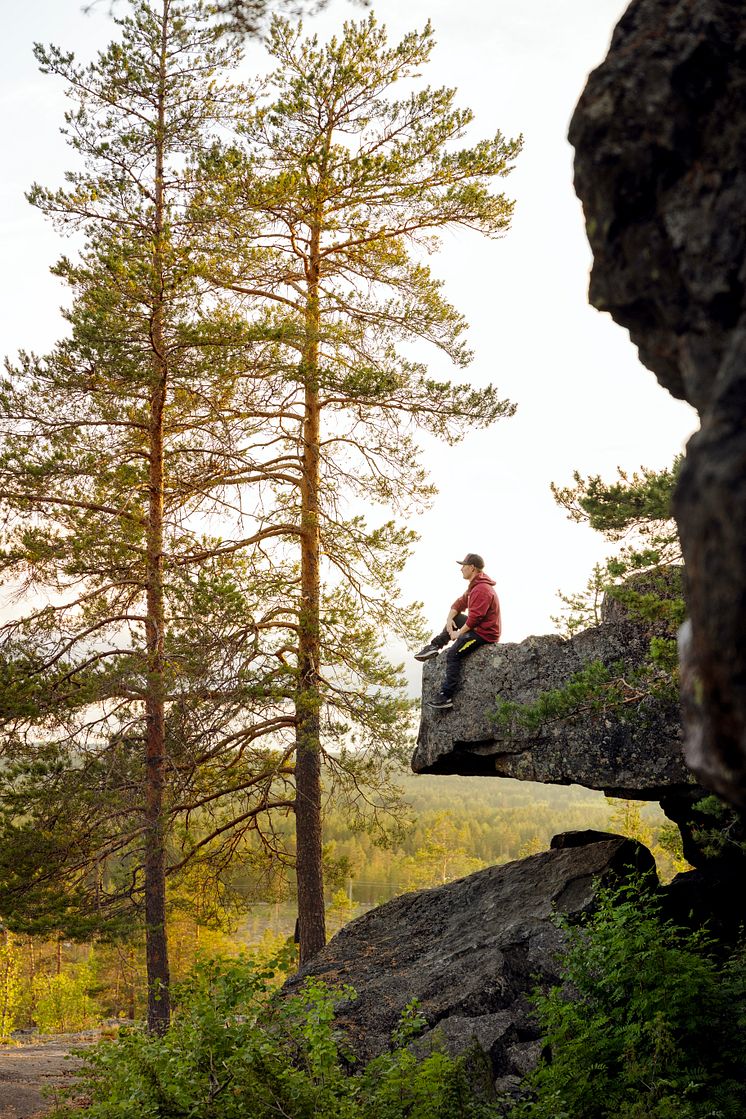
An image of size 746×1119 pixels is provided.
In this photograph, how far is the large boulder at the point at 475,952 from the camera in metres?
7.49

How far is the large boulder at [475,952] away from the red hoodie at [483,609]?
258cm

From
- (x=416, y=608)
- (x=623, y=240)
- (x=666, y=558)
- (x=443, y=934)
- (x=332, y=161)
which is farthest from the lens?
(x=416, y=608)

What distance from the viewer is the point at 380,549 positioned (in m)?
13.6

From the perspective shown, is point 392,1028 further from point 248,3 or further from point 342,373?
point 342,373

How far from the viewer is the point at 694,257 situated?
→ 260 cm

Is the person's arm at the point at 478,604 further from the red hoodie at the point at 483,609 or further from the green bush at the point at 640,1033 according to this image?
the green bush at the point at 640,1033

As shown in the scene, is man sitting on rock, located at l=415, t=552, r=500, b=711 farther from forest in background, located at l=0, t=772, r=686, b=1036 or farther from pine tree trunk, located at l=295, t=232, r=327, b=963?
forest in background, located at l=0, t=772, r=686, b=1036

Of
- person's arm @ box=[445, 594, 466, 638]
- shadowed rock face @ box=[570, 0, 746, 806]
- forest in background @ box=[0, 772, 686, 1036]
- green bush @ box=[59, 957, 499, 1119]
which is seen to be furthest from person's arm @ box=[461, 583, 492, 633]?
shadowed rock face @ box=[570, 0, 746, 806]

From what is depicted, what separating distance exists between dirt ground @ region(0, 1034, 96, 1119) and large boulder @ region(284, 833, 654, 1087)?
2794 millimetres

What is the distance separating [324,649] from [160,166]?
8200mm

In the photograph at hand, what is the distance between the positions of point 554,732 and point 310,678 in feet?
14.6

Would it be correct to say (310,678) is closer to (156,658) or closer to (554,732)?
(156,658)

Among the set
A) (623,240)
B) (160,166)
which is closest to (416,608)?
(160,166)

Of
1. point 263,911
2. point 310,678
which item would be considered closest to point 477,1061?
point 310,678
